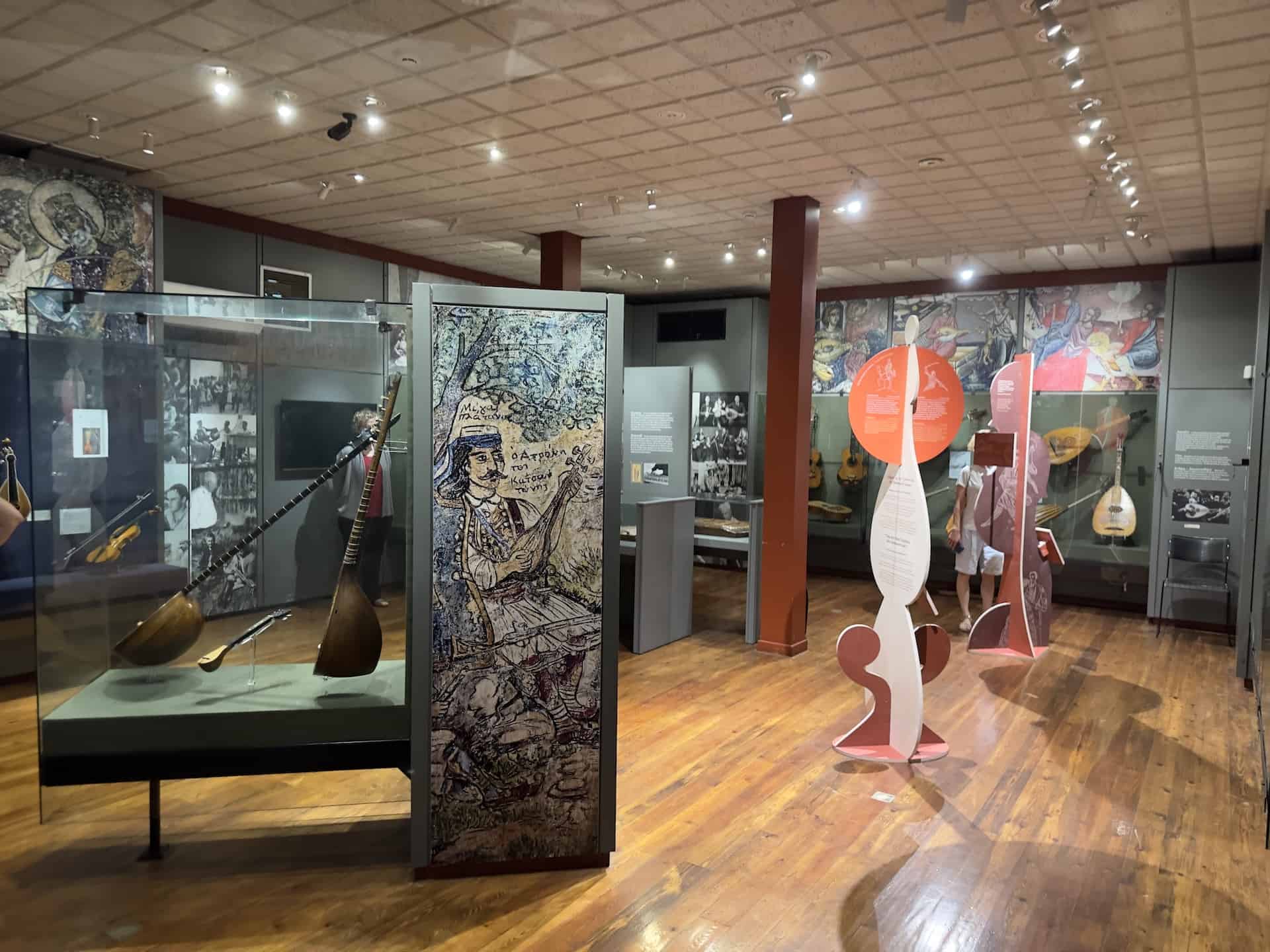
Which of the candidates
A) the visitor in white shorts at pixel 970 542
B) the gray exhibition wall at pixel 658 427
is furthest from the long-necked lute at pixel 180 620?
the visitor in white shorts at pixel 970 542

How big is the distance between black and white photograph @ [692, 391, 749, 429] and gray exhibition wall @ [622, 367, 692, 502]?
2.91m

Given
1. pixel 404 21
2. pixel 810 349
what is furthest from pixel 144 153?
pixel 810 349

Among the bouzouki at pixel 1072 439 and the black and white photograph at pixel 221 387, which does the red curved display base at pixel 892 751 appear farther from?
the bouzouki at pixel 1072 439

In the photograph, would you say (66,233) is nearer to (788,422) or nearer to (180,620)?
(180,620)

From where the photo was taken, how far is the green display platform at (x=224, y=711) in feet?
9.96

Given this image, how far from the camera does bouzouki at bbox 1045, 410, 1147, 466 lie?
331 inches

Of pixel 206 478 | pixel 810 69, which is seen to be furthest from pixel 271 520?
pixel 810 69

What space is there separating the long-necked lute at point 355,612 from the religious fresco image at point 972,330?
24.5 feet

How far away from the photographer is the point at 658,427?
8164 millimetres

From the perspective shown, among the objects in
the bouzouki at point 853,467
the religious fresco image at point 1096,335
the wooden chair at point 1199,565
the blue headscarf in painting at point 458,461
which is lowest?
the wooden chair at point 1199,565

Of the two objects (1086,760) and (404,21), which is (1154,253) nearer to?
(1086,760)

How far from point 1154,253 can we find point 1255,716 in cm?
442

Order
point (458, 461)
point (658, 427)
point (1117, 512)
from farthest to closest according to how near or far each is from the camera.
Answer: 1. point (1117, 512)
2. point (658, 427)
3. point (458, 461)

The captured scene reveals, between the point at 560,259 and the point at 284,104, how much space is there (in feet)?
11.3
